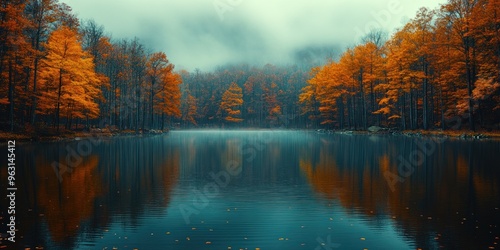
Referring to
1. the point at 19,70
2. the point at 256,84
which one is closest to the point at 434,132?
the point at 19,70

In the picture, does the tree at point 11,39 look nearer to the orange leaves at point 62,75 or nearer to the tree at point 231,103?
the orange leaves at point 62,75

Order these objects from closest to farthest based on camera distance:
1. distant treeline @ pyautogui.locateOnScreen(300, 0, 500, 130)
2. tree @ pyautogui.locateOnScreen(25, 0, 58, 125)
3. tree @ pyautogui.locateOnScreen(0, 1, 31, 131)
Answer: tree @ pyautogui.locateOnScreen(0, 1, 31, 131)
tree @ pyautogui.locateOnScreen(25, 0, 58, 125)
distant treeline @ pyautogui.locateOnScreen(300, 0, 500, 130)

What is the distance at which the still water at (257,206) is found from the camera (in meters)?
9.16

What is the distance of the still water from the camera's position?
9164 mm

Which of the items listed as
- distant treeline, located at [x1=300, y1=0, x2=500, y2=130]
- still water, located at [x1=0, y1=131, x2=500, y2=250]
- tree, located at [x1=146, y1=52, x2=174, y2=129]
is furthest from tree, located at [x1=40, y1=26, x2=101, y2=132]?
distant treeline, located at [x1=300, y1=0, x2=500, y2=130]

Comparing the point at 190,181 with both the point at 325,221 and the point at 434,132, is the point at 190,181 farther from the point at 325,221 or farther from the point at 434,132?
the point at 434,132

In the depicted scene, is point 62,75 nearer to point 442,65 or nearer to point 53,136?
point 53,136

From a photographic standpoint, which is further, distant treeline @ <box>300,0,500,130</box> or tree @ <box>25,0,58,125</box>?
distant treeline @ <box>300,0,500,130</box>

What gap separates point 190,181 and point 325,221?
806 centimetres

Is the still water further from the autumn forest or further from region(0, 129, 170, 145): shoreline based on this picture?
the autumn forest

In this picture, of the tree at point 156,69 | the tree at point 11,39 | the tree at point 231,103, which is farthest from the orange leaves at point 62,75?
the tree at point 231,103

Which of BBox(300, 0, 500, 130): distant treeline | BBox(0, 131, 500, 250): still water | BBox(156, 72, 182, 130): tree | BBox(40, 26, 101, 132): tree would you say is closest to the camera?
BBox(0, 131, 500, 250): still water

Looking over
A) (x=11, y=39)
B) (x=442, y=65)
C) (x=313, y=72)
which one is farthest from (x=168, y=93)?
(x=442, y=65)

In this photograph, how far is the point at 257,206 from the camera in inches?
496
